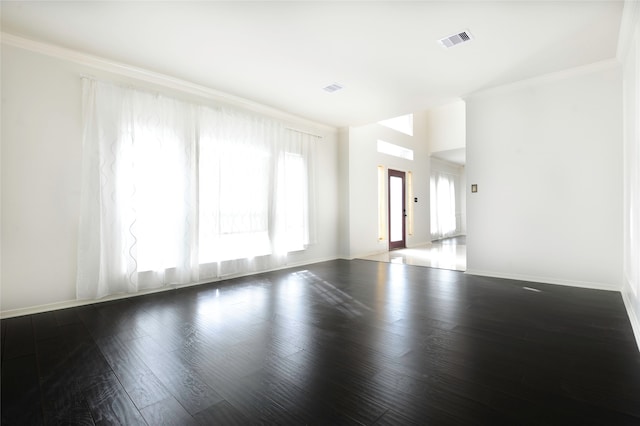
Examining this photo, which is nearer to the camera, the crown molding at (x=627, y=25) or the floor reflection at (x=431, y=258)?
the crown molding at (x=627, y=25)

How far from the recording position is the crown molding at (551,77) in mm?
3885

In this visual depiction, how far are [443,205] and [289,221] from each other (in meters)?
7.10

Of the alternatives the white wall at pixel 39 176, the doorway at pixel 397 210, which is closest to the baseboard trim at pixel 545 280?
the doorway at pixel 397 210

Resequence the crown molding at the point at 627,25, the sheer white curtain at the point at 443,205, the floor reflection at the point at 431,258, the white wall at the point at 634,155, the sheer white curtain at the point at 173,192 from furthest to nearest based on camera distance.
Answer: the sheer white curtain at the point at 443,205 < the floor reflection at the point at 431,258 < the sheer white curtain at the point at 173,192 < the crown molding at the point at 627,25 < the white wall at the point at 634,155

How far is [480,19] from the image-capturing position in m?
2.94

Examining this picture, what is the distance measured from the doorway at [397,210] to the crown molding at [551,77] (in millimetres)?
3596

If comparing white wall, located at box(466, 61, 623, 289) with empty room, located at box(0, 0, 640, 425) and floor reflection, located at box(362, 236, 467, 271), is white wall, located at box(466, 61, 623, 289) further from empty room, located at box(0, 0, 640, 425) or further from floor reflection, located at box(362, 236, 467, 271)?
floor reflection, located at box(362, 236, 467, 271)

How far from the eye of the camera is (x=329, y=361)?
212 cm

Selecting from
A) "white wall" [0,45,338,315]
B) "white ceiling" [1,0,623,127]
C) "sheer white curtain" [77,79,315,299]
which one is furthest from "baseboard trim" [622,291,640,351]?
"white wall" [0,45,338,315]

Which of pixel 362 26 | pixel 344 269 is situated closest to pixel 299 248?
pixel 344 269

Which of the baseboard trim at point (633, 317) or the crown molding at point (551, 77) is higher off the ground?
the crown molding at point (551, 77)

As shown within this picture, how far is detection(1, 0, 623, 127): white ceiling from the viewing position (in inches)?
109

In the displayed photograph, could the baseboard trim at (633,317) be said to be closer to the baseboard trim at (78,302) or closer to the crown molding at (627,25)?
the crown molding at (627,25)

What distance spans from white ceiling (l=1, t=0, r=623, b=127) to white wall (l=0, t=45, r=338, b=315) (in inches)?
14.7
